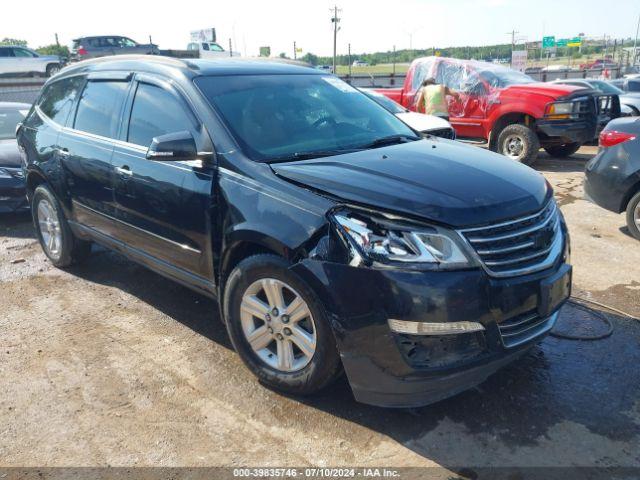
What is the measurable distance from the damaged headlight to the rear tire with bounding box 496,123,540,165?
7924mm

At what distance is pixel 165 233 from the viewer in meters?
3.80

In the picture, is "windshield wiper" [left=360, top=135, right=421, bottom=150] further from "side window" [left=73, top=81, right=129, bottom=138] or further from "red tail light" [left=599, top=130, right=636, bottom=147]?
"red tail light" [left=599, top=130, right=636, bottom=147]

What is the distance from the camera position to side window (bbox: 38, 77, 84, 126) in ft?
16.1

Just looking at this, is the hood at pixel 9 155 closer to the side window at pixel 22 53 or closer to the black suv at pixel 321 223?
the black suv at pixel 321 223

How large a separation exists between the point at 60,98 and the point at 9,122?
3.55 meters

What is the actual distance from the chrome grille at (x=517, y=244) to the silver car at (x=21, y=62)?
2540 cm

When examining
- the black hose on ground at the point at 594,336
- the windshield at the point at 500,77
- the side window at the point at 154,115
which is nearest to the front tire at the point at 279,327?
the side window at the point at 154,115

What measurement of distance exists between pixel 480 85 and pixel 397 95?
200cm

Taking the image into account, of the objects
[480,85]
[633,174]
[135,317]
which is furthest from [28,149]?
[480,85]

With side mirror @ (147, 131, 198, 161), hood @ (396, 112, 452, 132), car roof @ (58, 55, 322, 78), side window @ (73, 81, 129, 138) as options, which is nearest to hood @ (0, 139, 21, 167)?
side window @ (73, 81, 129, 138)

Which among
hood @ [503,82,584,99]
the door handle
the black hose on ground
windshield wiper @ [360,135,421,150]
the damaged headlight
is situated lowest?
the black hose on ground

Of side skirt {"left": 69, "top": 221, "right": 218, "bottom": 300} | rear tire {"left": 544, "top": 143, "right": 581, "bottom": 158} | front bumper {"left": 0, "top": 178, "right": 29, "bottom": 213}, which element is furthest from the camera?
rear tire {"left": 544, "top": 143, "right": 581, "bottom": 158}

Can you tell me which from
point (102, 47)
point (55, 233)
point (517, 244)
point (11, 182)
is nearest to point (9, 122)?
point (11, 182)

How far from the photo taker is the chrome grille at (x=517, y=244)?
2719mm
